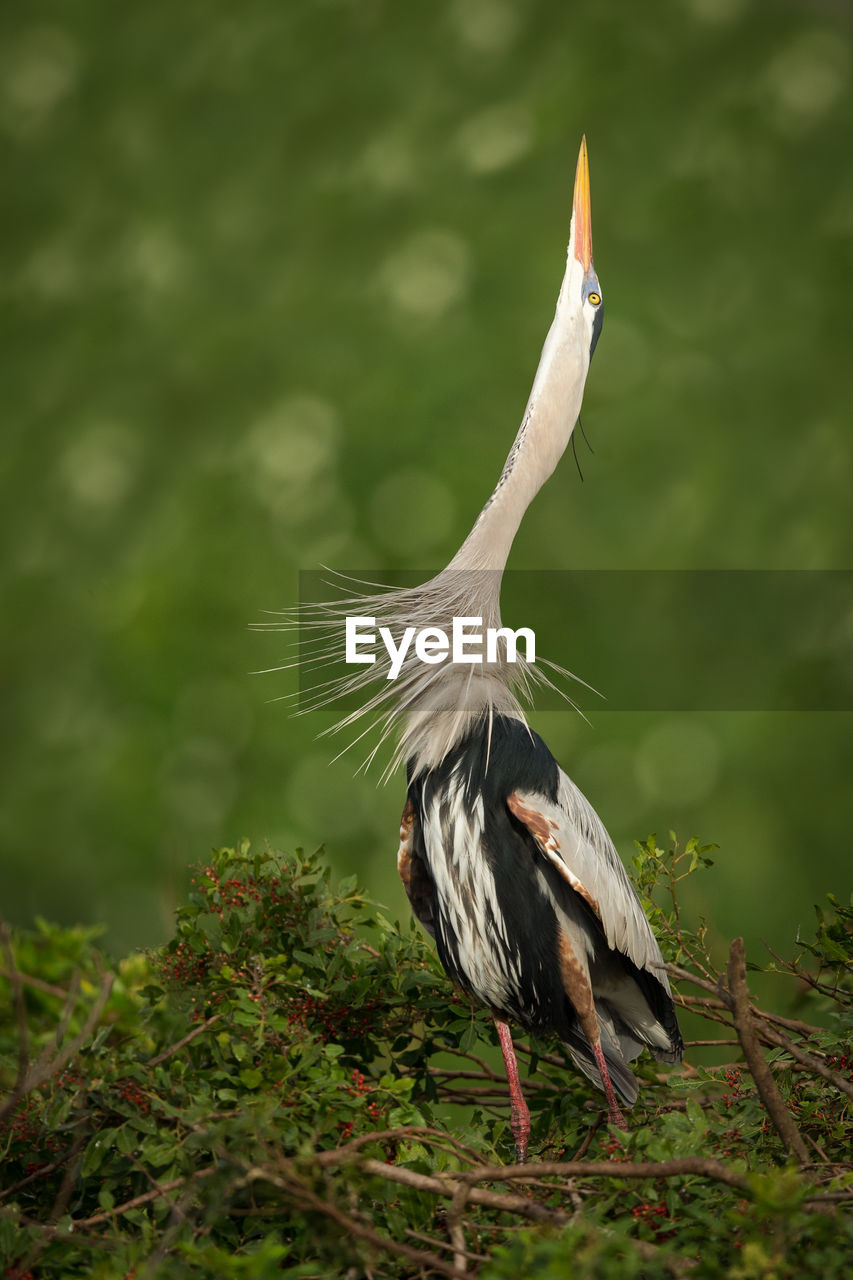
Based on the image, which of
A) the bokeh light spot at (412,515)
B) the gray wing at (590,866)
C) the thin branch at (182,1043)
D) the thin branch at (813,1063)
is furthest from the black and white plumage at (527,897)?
the bokeh light spot at (412,515)

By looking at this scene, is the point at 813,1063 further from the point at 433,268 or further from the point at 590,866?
the point at 433,268

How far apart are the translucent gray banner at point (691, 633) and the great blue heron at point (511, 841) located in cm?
100

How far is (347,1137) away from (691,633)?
1.81m

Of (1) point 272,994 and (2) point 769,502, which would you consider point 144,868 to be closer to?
(1) point 272,994

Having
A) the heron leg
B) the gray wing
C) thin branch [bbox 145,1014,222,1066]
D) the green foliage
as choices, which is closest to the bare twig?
the green foliage

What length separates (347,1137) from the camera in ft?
3.46

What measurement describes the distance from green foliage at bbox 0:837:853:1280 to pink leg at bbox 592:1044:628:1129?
0.11 feet

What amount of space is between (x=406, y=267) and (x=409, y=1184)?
2364mm

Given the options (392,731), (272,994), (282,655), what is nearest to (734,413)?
(282,655)

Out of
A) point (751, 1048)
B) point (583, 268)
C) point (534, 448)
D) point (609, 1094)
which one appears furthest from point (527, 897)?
point (583, 268)

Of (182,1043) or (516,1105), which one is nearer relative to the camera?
(182,1043)

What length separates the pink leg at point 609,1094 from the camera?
131cm

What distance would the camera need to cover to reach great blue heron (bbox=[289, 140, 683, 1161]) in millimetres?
1401

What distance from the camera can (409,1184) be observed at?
0.87 meters
